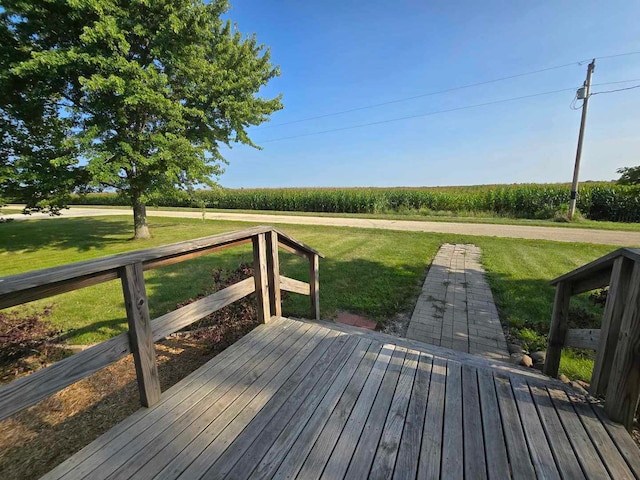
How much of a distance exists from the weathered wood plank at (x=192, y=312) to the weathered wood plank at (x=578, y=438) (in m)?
2.54

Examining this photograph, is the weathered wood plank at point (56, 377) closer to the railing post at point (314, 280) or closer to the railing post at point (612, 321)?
the railing post at point (314, 280)

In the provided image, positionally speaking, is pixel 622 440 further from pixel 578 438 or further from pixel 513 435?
pixel 513 435

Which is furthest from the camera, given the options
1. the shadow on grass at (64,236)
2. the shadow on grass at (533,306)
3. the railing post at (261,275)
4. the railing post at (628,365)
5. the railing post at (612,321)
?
the shadow on grass at (64,236)

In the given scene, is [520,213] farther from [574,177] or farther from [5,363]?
[5,363]

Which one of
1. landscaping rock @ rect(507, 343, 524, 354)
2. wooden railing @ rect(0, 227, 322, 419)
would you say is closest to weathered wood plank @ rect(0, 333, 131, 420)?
wooden railing @ rect(0, 227, 322, 419)

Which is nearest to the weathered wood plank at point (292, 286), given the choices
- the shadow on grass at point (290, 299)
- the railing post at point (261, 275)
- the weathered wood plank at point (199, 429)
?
the railing post at point (261, 275)

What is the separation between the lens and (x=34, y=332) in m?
3.27

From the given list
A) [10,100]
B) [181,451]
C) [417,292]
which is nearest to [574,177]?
[417,292]

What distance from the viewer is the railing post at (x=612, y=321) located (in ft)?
5.83

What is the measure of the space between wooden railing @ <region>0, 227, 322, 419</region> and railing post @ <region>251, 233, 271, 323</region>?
1 cm

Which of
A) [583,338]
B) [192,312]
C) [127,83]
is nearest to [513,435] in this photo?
[583,338]

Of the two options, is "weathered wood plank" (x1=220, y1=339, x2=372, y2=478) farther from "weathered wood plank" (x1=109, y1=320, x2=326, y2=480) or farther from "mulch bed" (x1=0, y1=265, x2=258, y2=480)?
"mulch bed" (x1=0, y1=265, x2=258, y2=480)

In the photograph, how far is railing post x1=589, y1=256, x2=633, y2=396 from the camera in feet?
5.83

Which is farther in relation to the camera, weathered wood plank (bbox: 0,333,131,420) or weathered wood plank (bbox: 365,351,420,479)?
weathered wood plank (bbox: 365,351,420,479)
